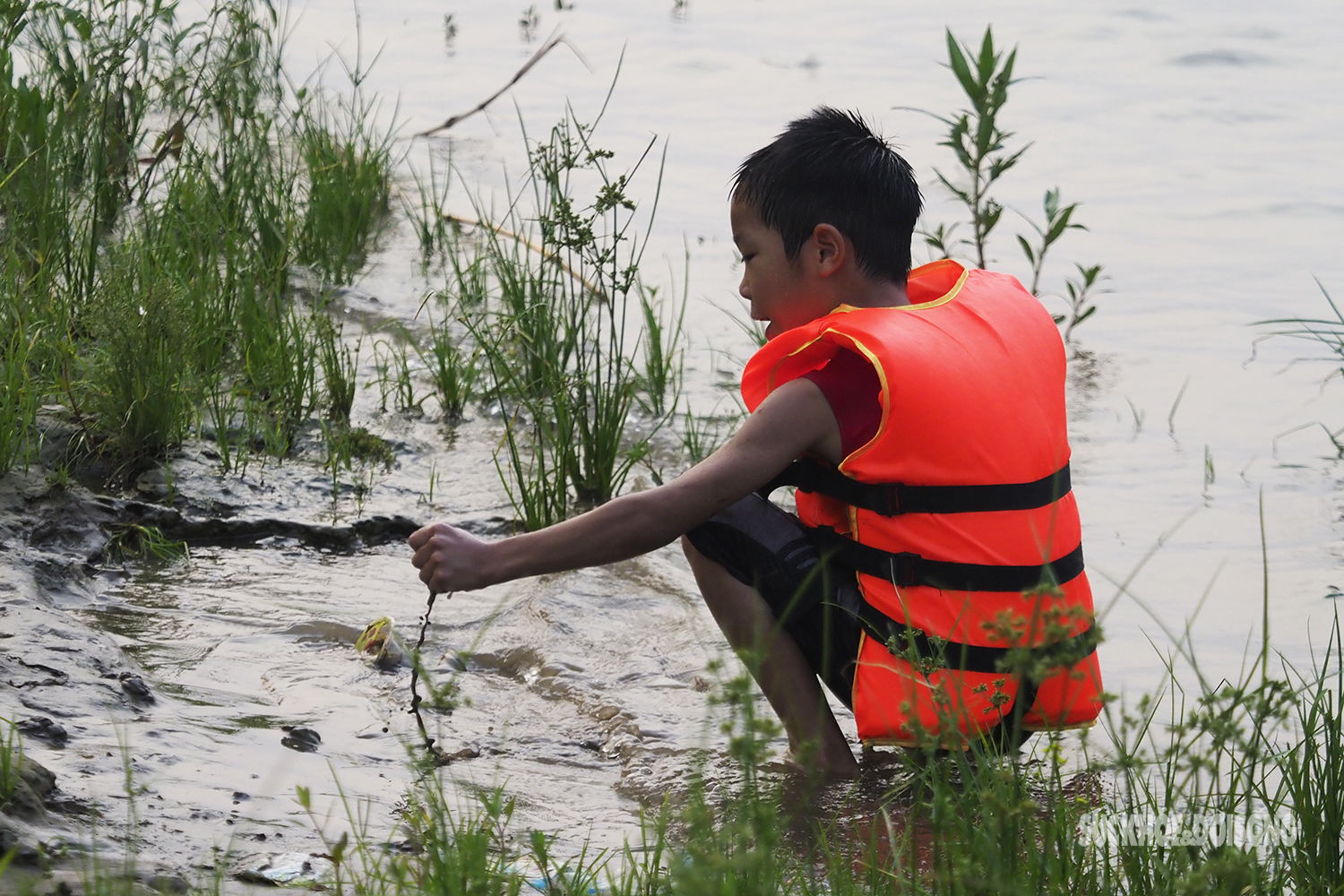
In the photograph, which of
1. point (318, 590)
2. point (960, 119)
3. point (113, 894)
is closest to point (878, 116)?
point (960, 119)

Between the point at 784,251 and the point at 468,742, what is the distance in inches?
46.0

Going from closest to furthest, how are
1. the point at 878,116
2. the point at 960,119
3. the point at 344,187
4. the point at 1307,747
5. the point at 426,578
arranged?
the point at 1307,747 → the point at 426,578 → the point at 960,119 → the point at 344,187 → the point at 878,116

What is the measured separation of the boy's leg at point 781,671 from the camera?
2.61 metres

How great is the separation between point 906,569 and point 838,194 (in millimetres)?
761

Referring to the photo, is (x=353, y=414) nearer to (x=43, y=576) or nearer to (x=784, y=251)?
(x=43, y=576)

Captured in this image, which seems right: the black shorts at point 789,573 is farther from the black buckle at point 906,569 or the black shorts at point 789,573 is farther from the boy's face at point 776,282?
the boy's face at point 776,282

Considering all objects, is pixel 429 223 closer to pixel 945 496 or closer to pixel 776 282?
pixel 776 282

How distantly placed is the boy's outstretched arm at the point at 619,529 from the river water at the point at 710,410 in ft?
0.96

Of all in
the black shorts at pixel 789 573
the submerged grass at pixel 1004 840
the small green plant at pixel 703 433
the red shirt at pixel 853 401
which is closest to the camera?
the submerged grass at pixel 1004 840

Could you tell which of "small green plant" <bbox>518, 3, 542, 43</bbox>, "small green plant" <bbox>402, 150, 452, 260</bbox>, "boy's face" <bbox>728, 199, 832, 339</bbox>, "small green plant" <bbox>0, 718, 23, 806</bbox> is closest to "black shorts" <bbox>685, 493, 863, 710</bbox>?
"boy's face" <bbox>728, 199, 832, 339</bbox>

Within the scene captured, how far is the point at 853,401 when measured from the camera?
2443mm

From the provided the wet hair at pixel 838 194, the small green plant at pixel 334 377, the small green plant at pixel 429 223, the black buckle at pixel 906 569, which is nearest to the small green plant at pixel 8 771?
the black buckle at pixel 906 569

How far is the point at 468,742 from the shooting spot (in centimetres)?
270

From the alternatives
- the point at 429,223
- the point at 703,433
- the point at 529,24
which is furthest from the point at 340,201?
the point at 529,24
